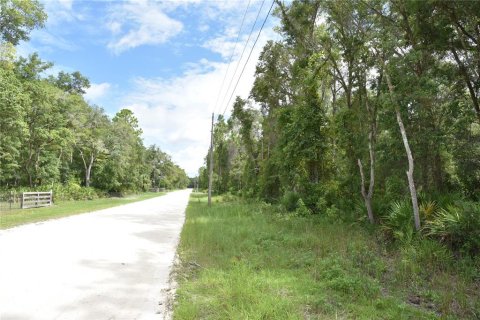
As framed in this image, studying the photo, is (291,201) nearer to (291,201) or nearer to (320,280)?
(291,201)

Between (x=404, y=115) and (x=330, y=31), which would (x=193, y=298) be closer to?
(x=404, y=115)

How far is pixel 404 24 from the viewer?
11000 mm

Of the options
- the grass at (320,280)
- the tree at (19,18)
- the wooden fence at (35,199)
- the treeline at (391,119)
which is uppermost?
the tree at (19,18)

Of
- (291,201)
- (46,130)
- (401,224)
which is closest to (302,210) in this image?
(291,201)

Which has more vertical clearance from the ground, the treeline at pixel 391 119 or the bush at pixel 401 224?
the treeline at pixel 391 119

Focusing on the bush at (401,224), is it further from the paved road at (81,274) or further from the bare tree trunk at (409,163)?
the paved road at (81,274)

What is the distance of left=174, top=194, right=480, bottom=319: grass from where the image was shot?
514 cm

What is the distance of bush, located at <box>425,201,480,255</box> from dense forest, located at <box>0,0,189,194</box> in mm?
23988

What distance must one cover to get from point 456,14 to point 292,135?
9.77m

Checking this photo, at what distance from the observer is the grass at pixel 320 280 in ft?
16.9

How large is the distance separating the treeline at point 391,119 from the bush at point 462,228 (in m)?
0.02

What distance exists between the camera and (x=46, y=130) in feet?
94.6

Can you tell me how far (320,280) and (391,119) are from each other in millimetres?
6620

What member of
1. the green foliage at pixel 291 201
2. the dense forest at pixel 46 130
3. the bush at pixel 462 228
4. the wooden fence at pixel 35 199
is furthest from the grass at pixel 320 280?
the dense forest at pixel 46 130
